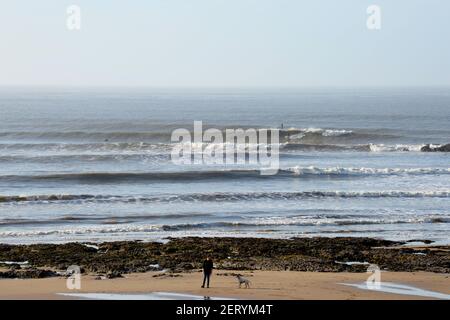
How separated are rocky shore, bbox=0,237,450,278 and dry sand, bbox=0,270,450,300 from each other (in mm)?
785

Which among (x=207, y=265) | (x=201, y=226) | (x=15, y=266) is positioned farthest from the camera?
(x=201, y=226)

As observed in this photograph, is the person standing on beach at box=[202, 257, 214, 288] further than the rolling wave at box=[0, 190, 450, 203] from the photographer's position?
No

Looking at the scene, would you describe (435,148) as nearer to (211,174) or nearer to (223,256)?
(211,174)

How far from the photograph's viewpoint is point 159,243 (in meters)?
27.0

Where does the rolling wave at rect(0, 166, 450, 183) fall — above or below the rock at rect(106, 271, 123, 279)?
below

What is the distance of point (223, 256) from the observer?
2484 cm

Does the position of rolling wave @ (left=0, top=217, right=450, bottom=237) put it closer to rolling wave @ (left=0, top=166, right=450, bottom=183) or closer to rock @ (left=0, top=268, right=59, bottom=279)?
rock @ (left=0, top=268, right=59, bottom=279)

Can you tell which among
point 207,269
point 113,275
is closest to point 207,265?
point 207,269

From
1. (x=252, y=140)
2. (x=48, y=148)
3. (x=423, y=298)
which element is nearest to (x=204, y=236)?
(x=423, y=298)
